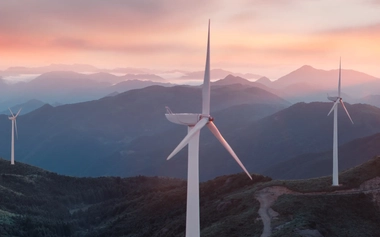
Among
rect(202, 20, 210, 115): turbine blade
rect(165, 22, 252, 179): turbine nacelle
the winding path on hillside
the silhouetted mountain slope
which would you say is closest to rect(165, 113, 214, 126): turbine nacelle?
rect(165, 22, 252, 179): turbine nacelle

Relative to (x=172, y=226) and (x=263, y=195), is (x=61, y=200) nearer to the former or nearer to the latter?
(x=172, y=226)

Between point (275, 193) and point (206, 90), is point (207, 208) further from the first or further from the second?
point (206, 90)

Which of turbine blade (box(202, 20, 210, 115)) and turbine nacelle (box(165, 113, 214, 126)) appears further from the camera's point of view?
turbine blade (box(202, 20, 210, 115))

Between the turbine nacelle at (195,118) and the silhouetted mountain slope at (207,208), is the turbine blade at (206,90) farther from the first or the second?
the silhouetted mountain slope at (207,208)

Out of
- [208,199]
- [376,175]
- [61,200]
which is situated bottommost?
[61,200]

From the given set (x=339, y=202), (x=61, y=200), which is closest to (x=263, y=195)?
(x=339, y=202)

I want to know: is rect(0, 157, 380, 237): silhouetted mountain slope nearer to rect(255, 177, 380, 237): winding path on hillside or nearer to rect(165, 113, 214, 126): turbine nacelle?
rect(255, 177, 380, 237): winding path on hillside

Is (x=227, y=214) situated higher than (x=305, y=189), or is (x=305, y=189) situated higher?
(x=305, y=189)

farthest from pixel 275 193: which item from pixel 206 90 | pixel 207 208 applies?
pixel 206 90
